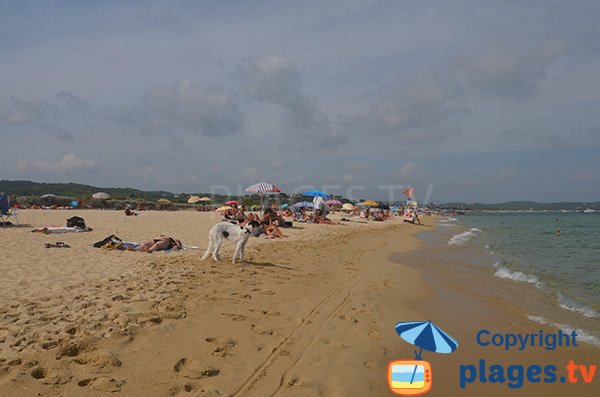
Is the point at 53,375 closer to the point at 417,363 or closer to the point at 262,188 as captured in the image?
the point at 417,363

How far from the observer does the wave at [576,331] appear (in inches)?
224

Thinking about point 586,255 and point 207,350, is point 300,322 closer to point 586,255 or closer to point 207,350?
point 207,350

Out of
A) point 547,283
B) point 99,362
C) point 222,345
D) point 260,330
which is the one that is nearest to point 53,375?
point 99,362

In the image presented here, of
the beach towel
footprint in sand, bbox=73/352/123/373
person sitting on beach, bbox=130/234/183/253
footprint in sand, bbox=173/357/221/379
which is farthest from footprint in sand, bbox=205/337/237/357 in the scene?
the beach towel

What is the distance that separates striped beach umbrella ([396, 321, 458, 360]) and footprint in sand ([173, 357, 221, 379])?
1.99 metres

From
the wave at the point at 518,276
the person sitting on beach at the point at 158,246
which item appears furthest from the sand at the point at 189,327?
the wave at the point at 518,276

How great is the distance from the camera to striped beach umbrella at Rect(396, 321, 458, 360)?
363 cm

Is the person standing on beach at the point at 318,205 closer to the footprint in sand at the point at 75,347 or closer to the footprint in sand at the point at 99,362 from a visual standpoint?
the footprint in sand at the point at 75,347

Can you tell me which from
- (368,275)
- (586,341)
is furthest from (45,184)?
(586,341)

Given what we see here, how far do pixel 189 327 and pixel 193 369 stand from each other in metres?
1.22

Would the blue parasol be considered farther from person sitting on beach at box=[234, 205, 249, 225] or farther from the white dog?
person sitting on beach at box=[234, 205, 249, 225]

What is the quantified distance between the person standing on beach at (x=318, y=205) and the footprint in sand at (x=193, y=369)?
23696 mm

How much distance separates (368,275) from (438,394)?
254 inches

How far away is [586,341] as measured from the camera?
5680mm
